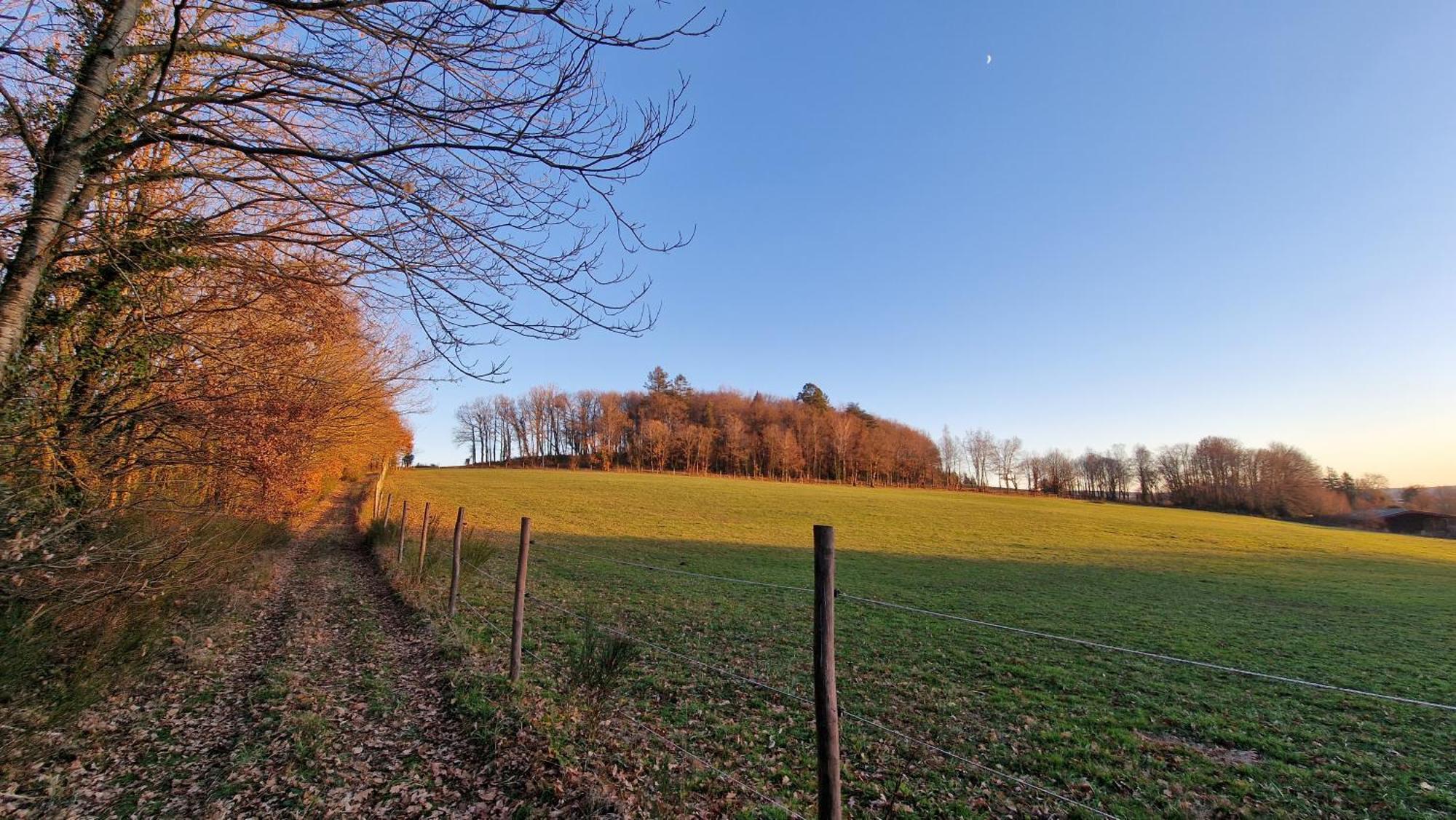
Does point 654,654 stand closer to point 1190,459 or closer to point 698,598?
point 698,598

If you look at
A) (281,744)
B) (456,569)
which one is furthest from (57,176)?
(456,569)

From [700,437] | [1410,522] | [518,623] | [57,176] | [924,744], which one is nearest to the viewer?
[57,176]

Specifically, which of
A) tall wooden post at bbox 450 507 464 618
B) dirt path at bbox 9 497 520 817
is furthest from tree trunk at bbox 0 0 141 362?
tall wooden post at bbox 450 507 464 618

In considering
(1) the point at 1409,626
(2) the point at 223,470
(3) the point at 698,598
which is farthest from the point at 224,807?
(1) the point at 1409,626

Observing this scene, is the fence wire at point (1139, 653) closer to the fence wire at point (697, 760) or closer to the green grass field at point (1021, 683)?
the green grass field at point (1021, 683)

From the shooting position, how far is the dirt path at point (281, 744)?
3.81m

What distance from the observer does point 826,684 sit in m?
3.17

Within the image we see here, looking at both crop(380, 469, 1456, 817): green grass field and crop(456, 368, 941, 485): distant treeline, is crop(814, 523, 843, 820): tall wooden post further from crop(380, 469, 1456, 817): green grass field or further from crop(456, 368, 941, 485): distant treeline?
crop(456, 368, 941, 485): distant treeline

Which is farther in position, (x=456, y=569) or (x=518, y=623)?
(x=456, y=569)

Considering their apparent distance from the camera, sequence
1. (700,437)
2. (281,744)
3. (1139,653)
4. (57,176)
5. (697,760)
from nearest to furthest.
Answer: (1139,653) → (57,176) → (697,760) → (281,744) → (700,437)

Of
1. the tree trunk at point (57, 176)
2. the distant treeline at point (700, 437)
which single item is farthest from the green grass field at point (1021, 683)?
the distant treeline at point (700, 437)

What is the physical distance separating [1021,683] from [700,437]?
→ 284 feet

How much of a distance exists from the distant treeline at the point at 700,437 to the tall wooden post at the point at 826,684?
88.2 metres

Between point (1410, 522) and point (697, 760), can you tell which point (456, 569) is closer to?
point (697, 760)
